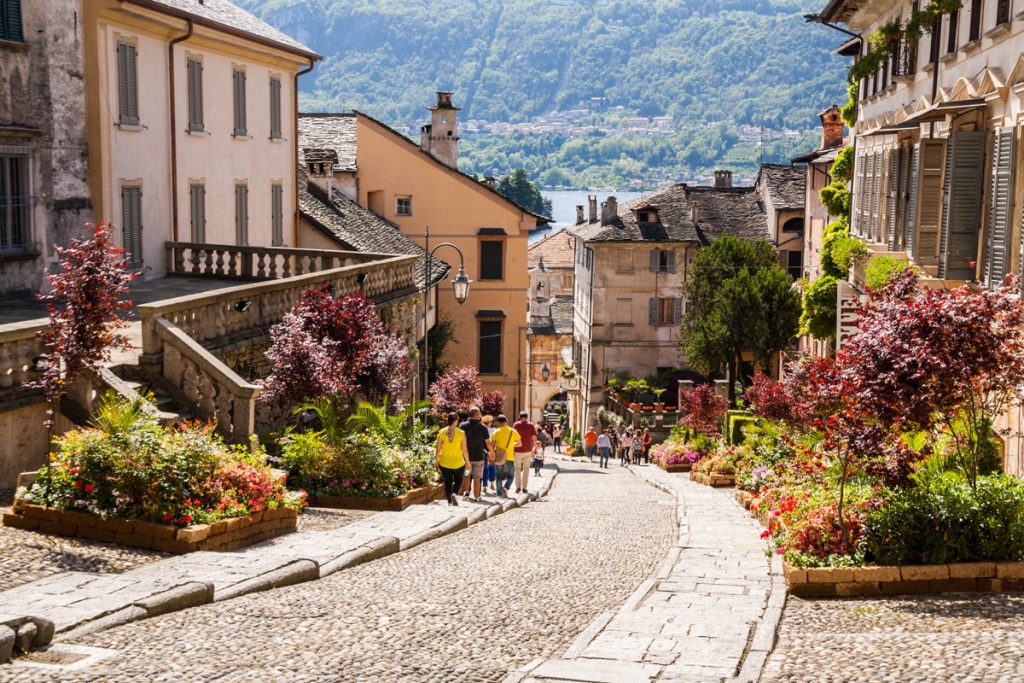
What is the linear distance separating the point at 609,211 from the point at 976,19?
50.3m

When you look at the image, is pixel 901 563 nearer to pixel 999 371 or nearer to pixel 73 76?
pixel 999 371

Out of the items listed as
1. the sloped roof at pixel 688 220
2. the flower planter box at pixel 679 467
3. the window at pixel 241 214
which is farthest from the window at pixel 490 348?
the window at pixel 241 214

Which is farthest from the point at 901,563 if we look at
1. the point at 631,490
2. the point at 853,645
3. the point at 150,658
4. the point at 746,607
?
the point at 631,490

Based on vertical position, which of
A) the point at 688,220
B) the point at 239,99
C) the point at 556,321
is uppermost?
the point at 239,99

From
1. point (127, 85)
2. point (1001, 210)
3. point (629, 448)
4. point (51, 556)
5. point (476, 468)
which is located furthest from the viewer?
point (629, 448)

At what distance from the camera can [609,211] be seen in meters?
70.9

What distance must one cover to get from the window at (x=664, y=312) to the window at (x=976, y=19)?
46.8 meters

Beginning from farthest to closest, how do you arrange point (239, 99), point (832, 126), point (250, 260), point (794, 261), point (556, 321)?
point (556, 321)
point (794, 261)
point (832, 126)
point (239, 99)
point (250, 260)

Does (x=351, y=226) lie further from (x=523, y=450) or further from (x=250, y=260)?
(x=523, y=450)

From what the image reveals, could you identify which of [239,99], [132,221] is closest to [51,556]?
[132,221]

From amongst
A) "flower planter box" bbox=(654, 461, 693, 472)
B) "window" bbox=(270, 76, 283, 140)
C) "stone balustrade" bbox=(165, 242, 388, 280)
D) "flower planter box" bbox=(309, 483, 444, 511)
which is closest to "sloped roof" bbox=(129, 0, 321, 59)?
"window" bbox=(270, 76, 283, 140)

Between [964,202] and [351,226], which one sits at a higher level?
[964,202]

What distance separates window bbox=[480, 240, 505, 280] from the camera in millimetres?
49906

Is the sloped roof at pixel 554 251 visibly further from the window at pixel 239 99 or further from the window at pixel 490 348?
the window at pixel 239 99
